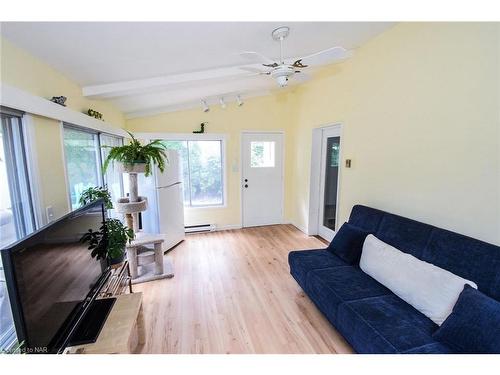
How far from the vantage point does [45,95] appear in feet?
5.60

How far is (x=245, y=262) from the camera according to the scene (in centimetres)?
309

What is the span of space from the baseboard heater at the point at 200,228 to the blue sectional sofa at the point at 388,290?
228cm

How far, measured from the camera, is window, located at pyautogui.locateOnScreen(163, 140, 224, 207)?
4078mm

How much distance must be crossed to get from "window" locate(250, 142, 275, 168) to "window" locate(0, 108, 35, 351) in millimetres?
3260

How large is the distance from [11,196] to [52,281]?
2.54 ft

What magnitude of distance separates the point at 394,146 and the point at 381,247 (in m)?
1.05

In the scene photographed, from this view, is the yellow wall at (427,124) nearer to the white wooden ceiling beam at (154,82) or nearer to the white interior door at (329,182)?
the white interior door at (329,182)

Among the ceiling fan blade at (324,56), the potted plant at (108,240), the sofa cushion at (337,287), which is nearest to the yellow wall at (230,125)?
the potted plant at (108,240)

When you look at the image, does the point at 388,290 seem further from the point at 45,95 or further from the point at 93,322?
the point at 45,95

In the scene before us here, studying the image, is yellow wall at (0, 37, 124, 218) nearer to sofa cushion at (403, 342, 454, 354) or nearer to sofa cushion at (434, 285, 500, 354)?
sofa cushion at (403, 342, 454, 354)

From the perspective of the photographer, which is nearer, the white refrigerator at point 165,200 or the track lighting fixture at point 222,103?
the white refrigerator at point 165,200

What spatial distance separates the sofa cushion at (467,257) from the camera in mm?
1404

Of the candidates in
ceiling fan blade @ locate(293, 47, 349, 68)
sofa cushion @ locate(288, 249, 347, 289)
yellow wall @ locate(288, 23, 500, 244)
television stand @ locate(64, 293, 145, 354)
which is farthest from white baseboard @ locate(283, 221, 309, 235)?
television stand @ locate(64, 293, 145, 354)
